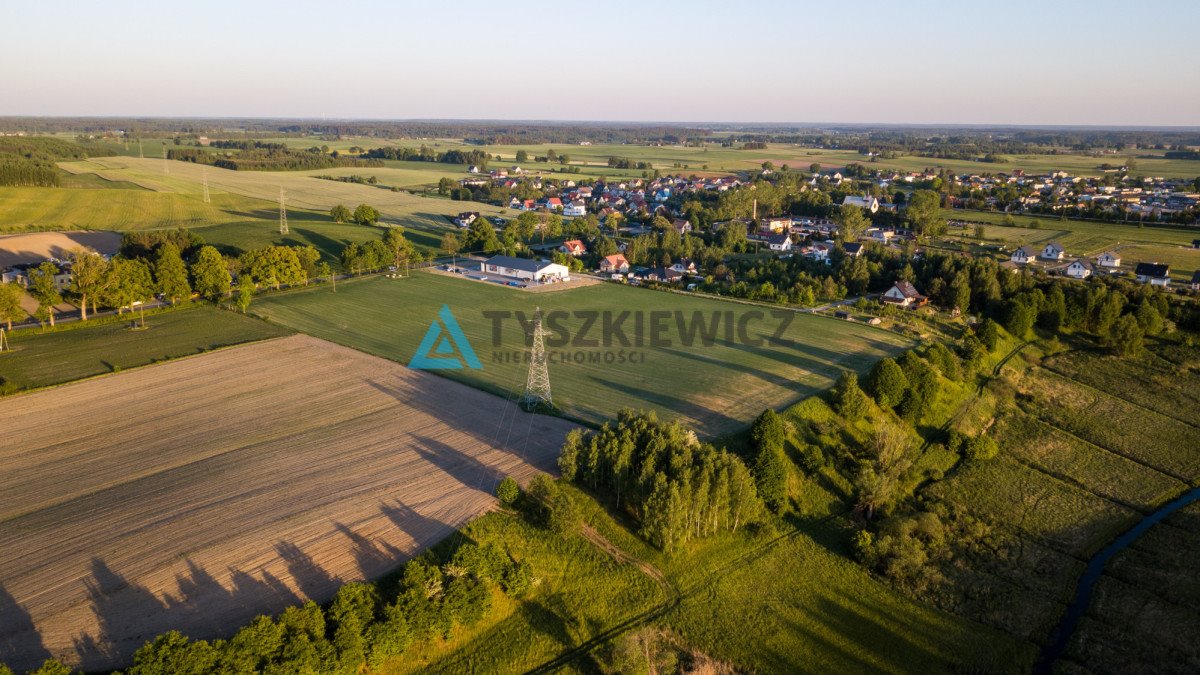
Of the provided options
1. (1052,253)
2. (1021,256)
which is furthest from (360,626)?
(1052,253)

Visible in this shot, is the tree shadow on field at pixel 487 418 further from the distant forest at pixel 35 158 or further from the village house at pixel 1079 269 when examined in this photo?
the distant forest at pixel 35 158

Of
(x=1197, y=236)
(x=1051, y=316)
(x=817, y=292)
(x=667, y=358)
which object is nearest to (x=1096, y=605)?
(x=667, y=358)

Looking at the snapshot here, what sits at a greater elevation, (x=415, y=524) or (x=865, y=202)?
(x=865, y=202)

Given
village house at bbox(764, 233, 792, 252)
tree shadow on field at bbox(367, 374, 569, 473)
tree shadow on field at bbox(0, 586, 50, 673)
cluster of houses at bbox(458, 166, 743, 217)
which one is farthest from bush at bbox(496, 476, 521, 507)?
cluster of houses at bbox(458, 166, 743, 217)

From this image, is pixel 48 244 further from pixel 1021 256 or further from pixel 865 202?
pixel 865 202

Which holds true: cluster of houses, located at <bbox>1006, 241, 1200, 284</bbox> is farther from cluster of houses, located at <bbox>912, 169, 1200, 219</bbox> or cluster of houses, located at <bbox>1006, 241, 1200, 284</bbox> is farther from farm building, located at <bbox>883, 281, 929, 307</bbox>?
cluster of houses, located at <bbox>912, 169, 1200, 219</bbox>

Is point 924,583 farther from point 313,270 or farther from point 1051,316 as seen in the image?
point 313,270
